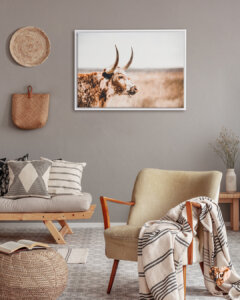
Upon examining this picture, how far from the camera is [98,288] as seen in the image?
2.94 m

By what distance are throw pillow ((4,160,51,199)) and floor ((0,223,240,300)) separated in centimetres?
55

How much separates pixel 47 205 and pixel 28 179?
39cm

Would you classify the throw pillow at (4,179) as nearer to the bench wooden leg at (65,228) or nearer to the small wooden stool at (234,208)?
the bench wooden leg at (65,228)

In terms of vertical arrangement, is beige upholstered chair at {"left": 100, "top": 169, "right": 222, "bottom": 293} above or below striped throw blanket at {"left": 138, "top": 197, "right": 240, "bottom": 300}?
above

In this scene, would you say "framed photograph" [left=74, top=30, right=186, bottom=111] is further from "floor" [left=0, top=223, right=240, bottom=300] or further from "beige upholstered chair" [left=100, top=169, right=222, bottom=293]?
"beige upholstered chair" [left=100, top=169, right=222, bottom=293]

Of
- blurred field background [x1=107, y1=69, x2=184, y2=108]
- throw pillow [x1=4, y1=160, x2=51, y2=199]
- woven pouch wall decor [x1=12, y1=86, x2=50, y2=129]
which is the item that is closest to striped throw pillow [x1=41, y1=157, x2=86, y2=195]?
throw pillow [x1=4, y1=160, x2=51, y2=199]

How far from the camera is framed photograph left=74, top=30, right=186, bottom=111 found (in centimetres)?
507

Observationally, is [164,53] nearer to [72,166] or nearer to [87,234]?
[72,166]

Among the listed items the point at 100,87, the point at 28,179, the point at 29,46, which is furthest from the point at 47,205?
the point at 29,46

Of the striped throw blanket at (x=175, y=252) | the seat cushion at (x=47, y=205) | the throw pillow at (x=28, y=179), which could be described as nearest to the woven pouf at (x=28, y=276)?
the striped throw blanket at (x=175, y=252)

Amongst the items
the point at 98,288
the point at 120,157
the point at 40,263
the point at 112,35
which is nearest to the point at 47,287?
the point at 40,263

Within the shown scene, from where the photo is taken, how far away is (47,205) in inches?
163

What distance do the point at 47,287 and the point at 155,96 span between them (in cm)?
314

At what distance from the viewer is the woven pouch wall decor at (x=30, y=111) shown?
5.02 metres
